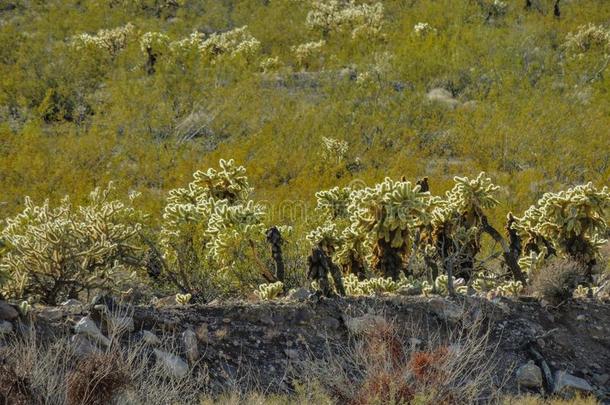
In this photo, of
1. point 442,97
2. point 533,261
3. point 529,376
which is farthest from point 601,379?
point 442,97

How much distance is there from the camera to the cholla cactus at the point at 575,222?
34.2ft

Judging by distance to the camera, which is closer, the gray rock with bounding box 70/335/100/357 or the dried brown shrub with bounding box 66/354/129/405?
the dried brown shrub with bounding box 66/354/129/405

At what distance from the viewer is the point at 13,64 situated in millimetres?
29500

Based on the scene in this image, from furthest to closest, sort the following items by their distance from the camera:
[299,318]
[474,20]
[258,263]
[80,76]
Answer: [474,20], [80,76], [258,263], [299,318]

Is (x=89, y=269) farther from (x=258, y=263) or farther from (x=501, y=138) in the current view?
(x=501, y=138)

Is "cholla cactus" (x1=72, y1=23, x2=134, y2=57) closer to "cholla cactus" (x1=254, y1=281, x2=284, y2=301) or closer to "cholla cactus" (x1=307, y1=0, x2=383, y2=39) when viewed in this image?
"cholla cactus" (x1=307, y1=0, x2=383, y2=39)

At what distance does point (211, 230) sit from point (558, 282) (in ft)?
15.5

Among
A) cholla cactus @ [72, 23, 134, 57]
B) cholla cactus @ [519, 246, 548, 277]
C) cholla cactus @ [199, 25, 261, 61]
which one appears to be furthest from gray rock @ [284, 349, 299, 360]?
cholla cactus @ [72, 23, 134, 57]

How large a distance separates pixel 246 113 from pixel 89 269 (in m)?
18.0

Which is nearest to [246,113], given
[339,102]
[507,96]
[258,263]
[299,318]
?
[339,102]

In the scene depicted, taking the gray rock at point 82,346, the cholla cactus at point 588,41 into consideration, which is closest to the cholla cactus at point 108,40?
the cholla cactus at point 588,41

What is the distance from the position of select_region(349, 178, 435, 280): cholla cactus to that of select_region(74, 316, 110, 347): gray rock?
4.40 meters

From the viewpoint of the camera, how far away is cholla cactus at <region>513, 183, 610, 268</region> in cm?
1041

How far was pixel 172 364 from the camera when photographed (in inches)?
268
